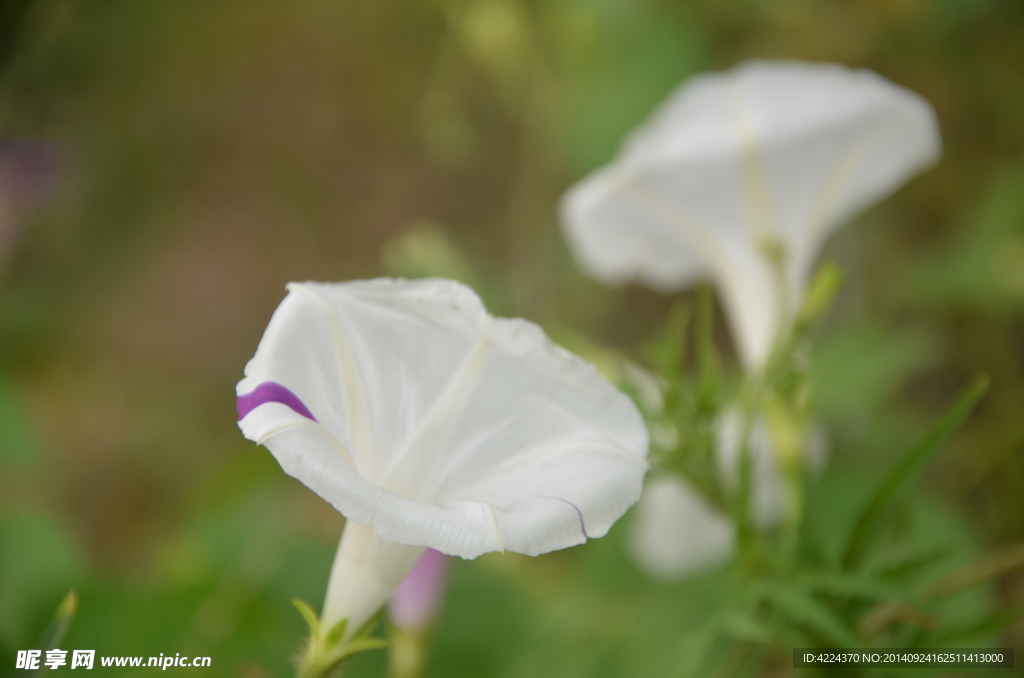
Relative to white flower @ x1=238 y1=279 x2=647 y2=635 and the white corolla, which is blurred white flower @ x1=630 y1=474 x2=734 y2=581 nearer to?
the white corolla

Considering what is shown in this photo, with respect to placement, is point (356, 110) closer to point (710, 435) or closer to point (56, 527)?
point (56, 527)

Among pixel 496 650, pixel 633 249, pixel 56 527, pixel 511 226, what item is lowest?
pixel 496 650

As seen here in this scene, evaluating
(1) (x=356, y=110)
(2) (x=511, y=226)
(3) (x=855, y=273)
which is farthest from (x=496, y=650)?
(1) (x=356, y=110)

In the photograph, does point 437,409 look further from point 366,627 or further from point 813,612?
point 813,612

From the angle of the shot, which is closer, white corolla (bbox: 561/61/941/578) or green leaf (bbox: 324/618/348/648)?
green leaf (bbox: 324/618/348/648)

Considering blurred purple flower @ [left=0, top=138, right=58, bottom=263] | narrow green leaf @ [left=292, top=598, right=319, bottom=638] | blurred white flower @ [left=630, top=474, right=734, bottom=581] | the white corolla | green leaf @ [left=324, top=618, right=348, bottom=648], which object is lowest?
green leaf @ [left=324, top=618, right=348, bottom=648]

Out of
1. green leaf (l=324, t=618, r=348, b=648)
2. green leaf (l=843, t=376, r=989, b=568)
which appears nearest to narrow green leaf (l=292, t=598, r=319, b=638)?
green leaf (l=324, t=618, r=348, b=648)

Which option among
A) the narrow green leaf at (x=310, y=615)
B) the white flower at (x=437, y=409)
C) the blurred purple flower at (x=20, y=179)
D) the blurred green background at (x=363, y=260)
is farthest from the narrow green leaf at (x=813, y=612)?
the blurred purple flower at (x=20, y=179)
